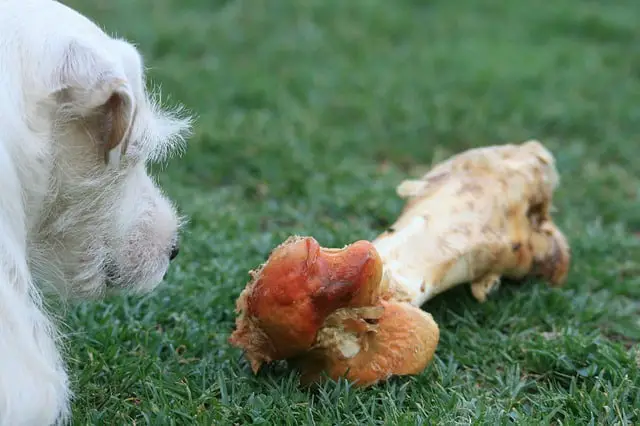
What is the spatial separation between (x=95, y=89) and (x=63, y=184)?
0.34 metres

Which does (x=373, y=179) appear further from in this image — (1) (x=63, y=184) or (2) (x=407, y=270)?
(1) (x=63, y=184)

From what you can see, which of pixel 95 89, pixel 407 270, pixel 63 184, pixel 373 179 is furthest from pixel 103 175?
pixel 373 179

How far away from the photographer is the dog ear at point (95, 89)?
266 cm

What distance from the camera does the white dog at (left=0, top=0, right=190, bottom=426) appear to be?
250 centimetres

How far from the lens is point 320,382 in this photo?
3262 mm

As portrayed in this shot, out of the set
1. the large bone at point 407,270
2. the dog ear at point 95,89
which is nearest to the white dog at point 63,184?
the dog ear at point 95,89

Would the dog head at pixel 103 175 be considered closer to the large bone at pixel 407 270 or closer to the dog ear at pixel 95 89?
the dog ear at pixel 95 89

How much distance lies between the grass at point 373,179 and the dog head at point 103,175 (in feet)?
1.66

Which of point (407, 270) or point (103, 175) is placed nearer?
point (103, 175)

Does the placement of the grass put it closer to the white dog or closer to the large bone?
the large bone

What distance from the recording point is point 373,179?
602cm

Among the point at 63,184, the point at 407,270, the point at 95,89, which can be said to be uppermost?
the point at 95,89

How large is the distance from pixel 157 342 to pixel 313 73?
179 inches

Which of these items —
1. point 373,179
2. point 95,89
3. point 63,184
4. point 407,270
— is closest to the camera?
point 95,89
